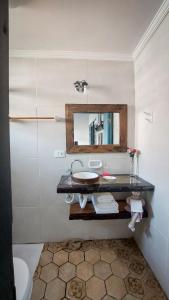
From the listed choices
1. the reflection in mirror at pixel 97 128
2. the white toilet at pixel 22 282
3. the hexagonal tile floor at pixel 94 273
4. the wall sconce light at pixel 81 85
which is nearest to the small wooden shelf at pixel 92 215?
the hexagonal tile floor at pixel 94 273

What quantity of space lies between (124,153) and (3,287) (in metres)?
1.77

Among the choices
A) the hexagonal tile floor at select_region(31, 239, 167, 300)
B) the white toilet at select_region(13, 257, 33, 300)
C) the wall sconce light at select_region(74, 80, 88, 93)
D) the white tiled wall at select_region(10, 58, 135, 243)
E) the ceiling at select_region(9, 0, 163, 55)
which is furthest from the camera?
the white tiled wall at select_region(10, 58, 135, 243)

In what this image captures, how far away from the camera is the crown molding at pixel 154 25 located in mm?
1312

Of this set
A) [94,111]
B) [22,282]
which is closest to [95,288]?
[22,282]

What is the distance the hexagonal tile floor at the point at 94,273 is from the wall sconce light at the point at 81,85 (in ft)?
6.26

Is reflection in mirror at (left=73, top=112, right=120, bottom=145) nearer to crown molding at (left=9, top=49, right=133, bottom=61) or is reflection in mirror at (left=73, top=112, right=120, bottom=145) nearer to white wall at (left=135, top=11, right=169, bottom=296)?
white wall at (left=135, top=11, right=169, bottom=296)

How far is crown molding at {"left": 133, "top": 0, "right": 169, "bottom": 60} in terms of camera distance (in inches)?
51.7

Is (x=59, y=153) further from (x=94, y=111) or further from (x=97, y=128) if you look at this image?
(x=94, y=111)

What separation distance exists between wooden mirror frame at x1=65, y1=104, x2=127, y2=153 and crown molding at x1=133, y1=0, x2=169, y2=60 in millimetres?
649

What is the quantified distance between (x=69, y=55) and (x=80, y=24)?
48cm

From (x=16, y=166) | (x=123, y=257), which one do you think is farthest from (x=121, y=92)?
(x=123, y=257)

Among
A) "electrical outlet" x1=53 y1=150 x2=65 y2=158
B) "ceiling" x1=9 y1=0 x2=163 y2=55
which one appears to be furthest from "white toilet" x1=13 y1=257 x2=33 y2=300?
"ceiling" x1=9 y1=0 x2=163 y2=55

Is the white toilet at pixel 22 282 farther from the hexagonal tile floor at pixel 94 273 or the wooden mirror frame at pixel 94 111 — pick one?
→ the wooden mirror frame at pixel 94 111

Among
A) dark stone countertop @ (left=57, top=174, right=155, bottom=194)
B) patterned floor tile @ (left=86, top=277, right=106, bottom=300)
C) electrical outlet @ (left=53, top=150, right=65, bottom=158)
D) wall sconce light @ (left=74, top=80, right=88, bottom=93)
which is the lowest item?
patterned floor tile @ (left=86, top=277, right=106, bottom=300)
